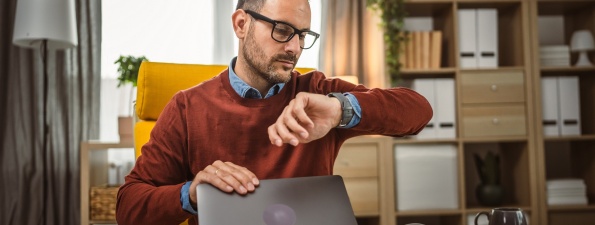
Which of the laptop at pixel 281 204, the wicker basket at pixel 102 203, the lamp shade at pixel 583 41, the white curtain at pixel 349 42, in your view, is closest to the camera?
the laptop at pixel 281 204

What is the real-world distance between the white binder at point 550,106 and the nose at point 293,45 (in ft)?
7.09

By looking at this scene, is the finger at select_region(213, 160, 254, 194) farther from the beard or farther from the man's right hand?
the beard

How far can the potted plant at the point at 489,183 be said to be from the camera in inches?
115

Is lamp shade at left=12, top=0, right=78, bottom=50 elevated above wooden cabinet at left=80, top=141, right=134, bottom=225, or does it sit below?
above

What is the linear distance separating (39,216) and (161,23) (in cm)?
116

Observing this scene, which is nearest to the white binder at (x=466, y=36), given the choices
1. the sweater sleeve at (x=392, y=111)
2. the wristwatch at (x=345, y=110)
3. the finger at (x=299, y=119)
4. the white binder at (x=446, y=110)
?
the white binder at (x=446, y=110)

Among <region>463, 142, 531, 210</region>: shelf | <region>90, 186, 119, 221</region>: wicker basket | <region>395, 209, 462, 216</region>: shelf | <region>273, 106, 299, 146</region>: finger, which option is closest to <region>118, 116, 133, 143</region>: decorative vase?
<region>90, 186, 119, 221</region>: wicker basket

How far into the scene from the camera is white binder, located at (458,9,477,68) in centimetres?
294

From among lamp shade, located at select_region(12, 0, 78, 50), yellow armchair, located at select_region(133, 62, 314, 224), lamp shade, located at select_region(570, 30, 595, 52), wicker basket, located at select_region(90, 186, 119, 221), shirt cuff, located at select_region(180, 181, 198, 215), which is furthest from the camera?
lamp shade, located at select_region(570, 30, 595, 52)

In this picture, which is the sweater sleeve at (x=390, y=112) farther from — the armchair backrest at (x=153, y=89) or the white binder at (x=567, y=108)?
the white binder at (x=567, y=108)

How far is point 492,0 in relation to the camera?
9.61 ft

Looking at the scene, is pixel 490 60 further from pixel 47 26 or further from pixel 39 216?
pixel 39 216

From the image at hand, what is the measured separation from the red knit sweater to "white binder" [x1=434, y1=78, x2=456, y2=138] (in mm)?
1704

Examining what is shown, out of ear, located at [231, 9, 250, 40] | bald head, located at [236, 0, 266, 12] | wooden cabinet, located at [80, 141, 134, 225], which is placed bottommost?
wooden cabinet, located at [80, 141, 134, 225]
